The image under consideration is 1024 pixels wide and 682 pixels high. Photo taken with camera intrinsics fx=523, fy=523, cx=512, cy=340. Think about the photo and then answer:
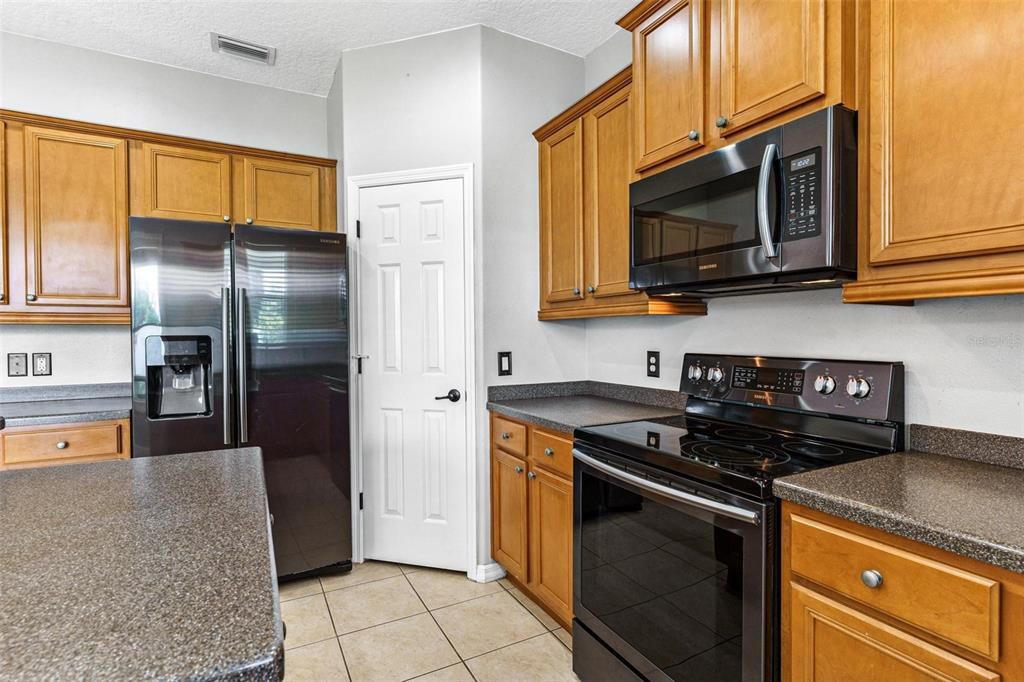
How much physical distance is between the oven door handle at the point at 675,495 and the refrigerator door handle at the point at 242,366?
1626mm

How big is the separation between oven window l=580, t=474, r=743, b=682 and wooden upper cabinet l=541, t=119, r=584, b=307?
1076 millimetres

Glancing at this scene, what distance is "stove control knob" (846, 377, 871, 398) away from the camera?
1555 millimetres

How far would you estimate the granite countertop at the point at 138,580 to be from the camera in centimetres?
54

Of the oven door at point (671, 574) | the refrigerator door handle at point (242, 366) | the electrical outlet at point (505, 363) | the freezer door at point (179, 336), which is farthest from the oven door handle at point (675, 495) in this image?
the freezer door at point (179, 336)

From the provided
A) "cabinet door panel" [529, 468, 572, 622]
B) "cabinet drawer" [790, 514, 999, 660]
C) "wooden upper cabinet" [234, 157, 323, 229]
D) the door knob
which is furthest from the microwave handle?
"wooden upper cabinet" [234, 157, 323, 229]

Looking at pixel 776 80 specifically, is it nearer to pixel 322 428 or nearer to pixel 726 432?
pixel 726 432

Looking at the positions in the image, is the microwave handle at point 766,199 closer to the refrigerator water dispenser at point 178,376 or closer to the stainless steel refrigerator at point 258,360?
the stainless steel refrigerator at point 258,360

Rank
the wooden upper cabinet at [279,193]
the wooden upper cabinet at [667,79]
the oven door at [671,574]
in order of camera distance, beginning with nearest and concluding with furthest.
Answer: the oven door at [671,574]
the wooden upper cabinet at [667,79]
the wooden upper cabinet at [279,193]

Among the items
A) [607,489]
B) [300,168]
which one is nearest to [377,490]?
[607,489]

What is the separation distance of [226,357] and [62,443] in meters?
0.78

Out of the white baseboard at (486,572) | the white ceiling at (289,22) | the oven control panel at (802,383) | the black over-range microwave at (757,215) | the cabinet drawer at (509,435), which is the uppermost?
the white ceiling at (289,22)

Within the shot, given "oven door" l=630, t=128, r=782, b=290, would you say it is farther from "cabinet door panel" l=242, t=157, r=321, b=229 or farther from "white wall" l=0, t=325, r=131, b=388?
"white wall" l=0, t=325, r=131, b=388

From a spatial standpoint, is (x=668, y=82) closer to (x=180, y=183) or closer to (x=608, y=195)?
(x=608, y=195)

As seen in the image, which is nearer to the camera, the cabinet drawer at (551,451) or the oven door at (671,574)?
the oven door at (671,574)
